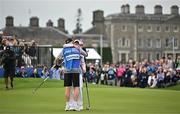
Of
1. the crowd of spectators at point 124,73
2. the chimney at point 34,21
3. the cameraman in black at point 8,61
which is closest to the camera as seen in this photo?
the cameraman in black at point 8,61

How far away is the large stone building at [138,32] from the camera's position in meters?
156

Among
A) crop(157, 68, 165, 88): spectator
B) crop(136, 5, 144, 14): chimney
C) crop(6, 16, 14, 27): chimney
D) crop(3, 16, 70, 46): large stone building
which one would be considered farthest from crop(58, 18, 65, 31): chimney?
crop(157, 68, 165, 88): spectator

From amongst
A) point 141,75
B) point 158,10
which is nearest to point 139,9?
point 158,10

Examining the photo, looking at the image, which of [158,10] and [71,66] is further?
[158,10]

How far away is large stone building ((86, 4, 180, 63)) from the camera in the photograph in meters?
156

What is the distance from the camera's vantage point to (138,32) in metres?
160

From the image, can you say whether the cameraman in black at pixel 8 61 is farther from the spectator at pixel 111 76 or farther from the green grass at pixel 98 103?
the spectator at pixel 111 76

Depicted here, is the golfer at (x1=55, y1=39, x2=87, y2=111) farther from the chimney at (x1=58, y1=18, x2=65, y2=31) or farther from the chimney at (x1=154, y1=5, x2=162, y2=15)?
the chimney at (x1=58, y1=18, x2=65, y2=31)

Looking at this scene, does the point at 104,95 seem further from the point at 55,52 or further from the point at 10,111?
the point at 55,52

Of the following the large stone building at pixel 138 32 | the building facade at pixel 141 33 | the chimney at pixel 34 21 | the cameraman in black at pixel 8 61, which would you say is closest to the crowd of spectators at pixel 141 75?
the cameraman in black at pixel 8 61

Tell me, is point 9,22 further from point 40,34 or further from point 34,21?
point 34,21

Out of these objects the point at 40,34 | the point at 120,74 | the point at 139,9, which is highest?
the point at 139,9

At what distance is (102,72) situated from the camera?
44.8m

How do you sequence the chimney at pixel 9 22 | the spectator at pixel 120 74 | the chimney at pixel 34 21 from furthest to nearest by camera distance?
the chimney at pixel 34 21
the chimney at pixel 9 22
the spectator at pixel 120 74
